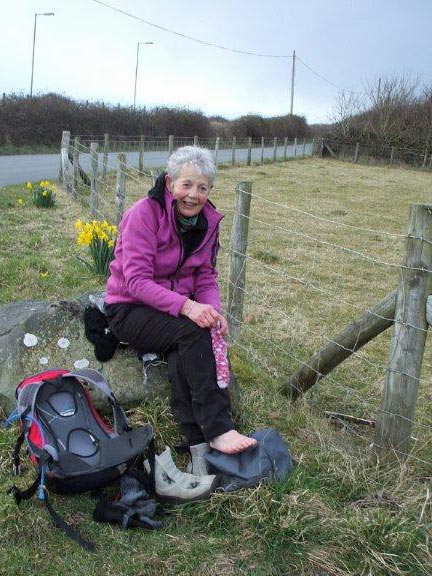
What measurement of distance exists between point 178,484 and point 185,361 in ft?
1.82

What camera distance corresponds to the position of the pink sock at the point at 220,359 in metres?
2.85

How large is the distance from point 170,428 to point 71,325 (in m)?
0.84

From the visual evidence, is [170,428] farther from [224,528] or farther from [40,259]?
[40,259]

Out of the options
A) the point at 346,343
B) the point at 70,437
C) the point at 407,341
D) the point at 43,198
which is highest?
the point at 43,198

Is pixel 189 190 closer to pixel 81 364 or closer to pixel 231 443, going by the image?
pixel 81 364

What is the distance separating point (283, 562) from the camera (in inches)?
93.4

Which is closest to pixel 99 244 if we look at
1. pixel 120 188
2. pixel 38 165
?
pixel 120 188

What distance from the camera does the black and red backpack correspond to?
2562 millimetres

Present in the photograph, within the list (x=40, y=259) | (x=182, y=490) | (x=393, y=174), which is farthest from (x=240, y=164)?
(x=182, y=490)

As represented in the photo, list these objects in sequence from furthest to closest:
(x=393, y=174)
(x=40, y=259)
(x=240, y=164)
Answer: (x=393, y=174), (x=240, y=164), (x=40, y=259)

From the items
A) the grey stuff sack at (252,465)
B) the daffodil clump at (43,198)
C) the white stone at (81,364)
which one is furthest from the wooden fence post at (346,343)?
the daffodil clump at (43,198)

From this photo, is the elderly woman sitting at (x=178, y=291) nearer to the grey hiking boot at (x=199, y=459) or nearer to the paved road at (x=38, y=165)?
the grey hiking boot at (x=199, y=459)

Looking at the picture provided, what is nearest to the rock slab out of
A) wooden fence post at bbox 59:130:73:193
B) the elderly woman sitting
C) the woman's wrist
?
the elderly woman sitting

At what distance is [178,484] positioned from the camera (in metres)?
2.66
